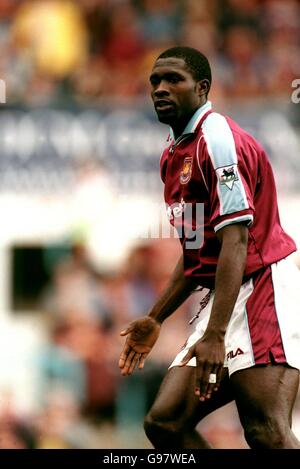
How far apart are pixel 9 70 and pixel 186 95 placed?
731cm

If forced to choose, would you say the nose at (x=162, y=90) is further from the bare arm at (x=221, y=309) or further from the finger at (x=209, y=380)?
the finger at (x=209, y=380)

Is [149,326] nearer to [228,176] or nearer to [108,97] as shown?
[228,176]

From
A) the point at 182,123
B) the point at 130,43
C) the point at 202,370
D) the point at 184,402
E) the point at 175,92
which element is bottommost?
the point at 184,402

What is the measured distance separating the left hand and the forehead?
4.10 feet

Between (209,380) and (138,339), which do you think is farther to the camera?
(138,339)

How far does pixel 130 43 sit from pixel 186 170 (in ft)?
25.8

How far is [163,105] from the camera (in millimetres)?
5492

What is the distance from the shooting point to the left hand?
5.08 metres

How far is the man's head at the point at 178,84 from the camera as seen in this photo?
5.47 metres

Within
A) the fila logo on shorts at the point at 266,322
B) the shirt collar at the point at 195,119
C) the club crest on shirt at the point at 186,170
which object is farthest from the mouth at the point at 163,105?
the fila logo on shorts at the point at 266,322

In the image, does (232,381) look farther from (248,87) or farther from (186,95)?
(248,87)

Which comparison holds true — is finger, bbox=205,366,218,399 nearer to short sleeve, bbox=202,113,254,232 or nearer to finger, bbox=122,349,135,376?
short sleeve, bbox=202,113,254,232

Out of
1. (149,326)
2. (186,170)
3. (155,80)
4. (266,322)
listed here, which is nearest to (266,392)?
(266,322)
